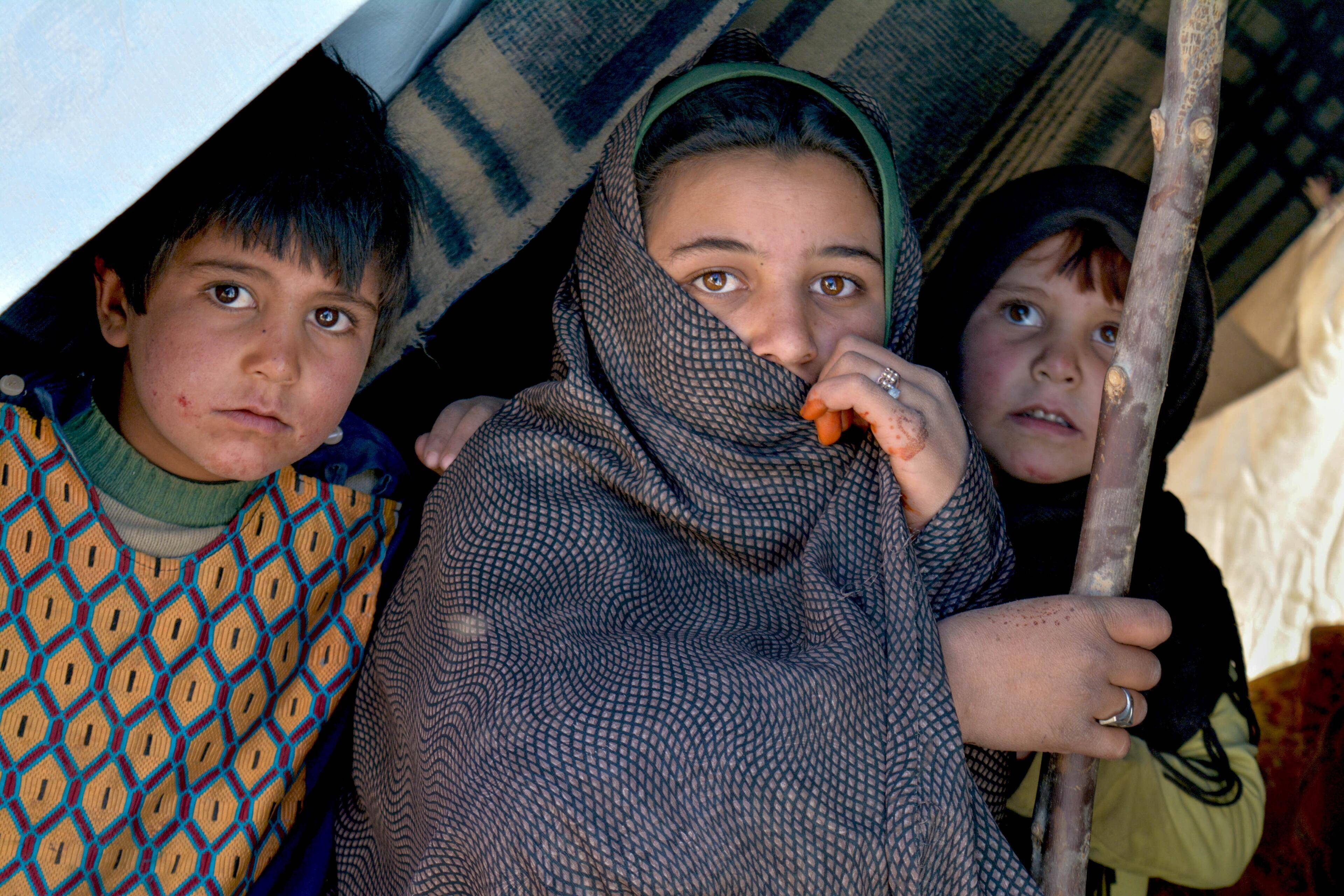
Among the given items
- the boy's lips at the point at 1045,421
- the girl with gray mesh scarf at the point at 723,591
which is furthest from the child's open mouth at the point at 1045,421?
the girl with gray mesh scarf at the point at 723,591

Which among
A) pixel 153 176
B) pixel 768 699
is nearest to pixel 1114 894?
pixel 768 699

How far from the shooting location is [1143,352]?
3.41 feet

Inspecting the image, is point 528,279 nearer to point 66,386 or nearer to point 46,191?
point 66,386

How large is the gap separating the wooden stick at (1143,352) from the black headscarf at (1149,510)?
372 mm

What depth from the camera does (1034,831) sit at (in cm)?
107

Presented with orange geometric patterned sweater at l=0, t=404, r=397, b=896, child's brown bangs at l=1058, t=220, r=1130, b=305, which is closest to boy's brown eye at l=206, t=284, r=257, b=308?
orange geometric patterned sweater at l=0, t=404, r=397, b=896

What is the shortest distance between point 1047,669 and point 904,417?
0.94 feet

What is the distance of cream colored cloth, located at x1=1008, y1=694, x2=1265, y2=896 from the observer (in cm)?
143

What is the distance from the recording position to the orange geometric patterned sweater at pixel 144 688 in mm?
Result: 1142

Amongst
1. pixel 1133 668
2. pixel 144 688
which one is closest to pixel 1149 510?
pixel 1133 668

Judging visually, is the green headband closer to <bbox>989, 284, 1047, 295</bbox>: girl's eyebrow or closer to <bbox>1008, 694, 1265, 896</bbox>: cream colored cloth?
<bbox>989, 284, 1047, 295</bbox>: girl's eyebrow

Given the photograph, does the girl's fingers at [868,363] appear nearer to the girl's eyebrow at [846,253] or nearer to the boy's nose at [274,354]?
the girl's eyebrow at [846,253]

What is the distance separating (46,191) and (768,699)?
2.30ft

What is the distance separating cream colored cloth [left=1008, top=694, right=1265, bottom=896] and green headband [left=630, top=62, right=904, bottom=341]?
695 mm
